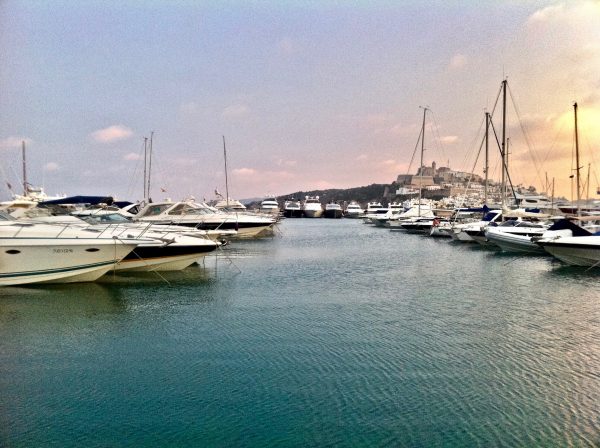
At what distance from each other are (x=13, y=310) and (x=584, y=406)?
1332cm

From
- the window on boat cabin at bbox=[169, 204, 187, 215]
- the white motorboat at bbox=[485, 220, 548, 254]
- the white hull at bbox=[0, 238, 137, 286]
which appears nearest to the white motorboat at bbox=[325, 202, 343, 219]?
the white motorboat at bbox=[485, 220, 548, 254]

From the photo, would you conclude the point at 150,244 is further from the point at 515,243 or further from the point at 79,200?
the point at 515,243

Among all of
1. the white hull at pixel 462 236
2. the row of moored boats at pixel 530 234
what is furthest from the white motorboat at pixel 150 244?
the white hull at pixel 462 236

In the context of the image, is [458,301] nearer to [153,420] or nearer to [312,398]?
[312,398]

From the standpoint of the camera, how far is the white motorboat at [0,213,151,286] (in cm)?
1608

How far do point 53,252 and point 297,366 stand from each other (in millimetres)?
10816

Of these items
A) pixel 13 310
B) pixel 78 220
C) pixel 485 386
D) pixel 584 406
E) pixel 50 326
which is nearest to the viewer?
pixel 584 406

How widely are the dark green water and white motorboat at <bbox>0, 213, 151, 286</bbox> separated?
68 cm

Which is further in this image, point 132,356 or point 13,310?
point 13,310

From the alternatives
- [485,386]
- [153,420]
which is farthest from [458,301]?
[153,420]

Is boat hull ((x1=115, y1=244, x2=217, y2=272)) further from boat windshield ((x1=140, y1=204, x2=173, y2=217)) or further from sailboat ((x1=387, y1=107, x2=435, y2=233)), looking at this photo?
sailboat ((x1=387, y1=107, x2=435, y2=233))

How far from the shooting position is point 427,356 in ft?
32.6

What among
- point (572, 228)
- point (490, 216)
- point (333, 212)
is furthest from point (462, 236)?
point (333, 212)

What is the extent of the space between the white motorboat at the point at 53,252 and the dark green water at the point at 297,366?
0.68 m
